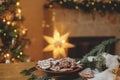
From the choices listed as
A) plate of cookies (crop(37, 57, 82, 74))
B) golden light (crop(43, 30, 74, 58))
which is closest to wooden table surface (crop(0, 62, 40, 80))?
plate of cookies (crop(37, 57, 82, 74))

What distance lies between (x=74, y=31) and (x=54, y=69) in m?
2.85

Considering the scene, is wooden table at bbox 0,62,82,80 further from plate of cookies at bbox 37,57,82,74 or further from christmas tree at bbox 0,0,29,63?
christmas tree at bbox 0,0,29,63

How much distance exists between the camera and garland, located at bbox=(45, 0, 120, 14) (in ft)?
13.5

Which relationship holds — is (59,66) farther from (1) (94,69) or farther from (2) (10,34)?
(2) (10,34)

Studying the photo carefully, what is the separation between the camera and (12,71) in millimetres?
1649

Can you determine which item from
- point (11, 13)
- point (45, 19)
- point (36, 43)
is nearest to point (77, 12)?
point (45, 19)

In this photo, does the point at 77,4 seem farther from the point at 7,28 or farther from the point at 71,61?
the point at 71,61

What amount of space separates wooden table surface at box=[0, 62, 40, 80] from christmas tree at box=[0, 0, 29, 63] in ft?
4.92

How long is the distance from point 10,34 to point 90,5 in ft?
4.65

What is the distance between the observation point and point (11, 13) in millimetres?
3412

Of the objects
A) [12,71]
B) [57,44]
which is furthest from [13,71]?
[57,44]

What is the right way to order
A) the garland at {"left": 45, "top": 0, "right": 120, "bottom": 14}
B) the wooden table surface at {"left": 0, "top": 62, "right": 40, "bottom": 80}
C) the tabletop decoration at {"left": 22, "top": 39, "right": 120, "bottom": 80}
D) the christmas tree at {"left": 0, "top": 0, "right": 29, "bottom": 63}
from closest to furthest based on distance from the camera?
the tabletop decoration at {"left": 22, "top": 39, "right": 120, "bottom": 80} < the wooden table surface at {"left": 0, "top": 62, "right": 40, "bottom": 80} < the christmas tree at {"left": 0, "top": 0, "right": 29, "bottom": 63} < the garland at {"left": 45, "top": 0, "right": 120, "bottom": 14}

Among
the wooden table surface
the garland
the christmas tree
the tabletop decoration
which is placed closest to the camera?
the tabletop decoration

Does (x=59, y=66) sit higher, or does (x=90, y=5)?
(x=90, y=5)
